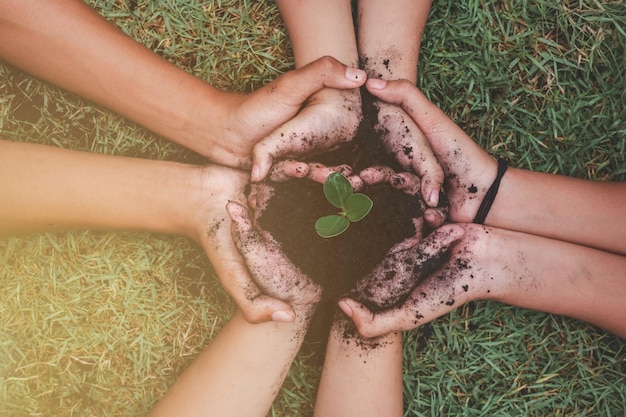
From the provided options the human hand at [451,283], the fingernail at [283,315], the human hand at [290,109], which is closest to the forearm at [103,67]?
the human hand at [290,109]

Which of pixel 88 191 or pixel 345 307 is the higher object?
pixel 88 191

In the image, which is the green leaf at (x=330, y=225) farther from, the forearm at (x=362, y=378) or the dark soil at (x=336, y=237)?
the forearm at (x=362, y=378)

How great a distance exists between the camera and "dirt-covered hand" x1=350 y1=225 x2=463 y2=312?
82.0 inches

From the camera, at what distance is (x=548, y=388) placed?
7.94 ft

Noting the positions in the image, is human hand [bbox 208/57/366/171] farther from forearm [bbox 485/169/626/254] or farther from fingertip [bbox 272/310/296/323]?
forearm [bbox 485/169/626/254]

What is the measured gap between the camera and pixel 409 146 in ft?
6.99

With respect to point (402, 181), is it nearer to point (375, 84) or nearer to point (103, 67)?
point (375, 84)

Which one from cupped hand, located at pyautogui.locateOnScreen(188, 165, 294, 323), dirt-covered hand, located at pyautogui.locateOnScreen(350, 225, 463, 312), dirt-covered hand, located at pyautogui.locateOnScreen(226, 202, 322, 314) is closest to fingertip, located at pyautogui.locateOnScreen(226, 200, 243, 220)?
dirt-covered hand, located at pyautogui.locateOnScreen(226, 202, 322, 314)

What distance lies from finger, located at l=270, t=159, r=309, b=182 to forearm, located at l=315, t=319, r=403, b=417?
0.70 metres

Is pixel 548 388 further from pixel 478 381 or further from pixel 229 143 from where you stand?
pixel 229 143

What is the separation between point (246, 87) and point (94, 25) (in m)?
0.71

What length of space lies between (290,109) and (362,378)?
118cm

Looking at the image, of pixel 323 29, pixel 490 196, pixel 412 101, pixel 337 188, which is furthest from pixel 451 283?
pixel 323 29

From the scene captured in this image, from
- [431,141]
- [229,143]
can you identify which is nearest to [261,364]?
[229,143]
